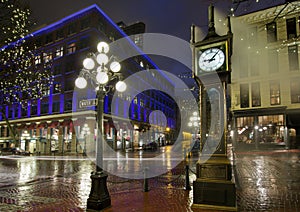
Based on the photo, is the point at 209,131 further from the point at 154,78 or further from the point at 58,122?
the point at 154,78

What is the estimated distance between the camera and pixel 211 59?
6871 millimetres

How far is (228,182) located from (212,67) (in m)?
3.27

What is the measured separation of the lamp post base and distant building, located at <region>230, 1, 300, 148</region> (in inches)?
956

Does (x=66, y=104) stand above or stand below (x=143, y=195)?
above

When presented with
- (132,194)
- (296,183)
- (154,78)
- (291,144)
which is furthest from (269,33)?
(154,78)

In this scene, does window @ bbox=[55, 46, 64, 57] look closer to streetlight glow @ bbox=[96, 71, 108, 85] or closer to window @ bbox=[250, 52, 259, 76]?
window @ bbox=[250, 52, 259, 76]

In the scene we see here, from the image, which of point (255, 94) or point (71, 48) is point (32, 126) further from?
point (255, 94)

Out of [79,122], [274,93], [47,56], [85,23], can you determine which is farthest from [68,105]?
[274,93]

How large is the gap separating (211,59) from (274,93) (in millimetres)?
24269

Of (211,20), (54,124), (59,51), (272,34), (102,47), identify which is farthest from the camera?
(59,51)

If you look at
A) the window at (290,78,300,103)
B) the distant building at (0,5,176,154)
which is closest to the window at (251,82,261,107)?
the window at (290,78,300,103)

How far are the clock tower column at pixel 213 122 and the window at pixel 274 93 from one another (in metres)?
23.3

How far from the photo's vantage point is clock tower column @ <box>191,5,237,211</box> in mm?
6191

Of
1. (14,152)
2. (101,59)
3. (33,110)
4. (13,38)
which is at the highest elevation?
(13,38)
